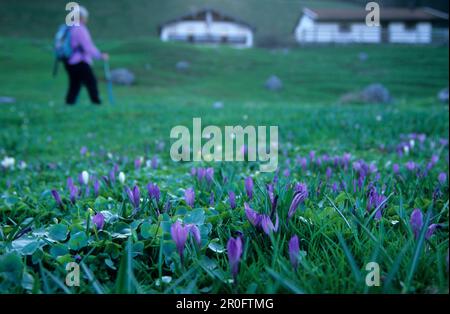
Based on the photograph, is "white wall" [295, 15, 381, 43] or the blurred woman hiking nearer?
the blurred woman hiking

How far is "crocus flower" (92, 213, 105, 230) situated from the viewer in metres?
1.64

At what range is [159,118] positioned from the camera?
10.7 metres

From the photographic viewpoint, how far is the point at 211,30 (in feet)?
229

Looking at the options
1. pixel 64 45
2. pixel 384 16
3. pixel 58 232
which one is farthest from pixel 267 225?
pixel 384 16

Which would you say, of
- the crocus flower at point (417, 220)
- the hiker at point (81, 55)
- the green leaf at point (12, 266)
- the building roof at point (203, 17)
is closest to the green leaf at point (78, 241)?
the green leaf at point (12, 266)

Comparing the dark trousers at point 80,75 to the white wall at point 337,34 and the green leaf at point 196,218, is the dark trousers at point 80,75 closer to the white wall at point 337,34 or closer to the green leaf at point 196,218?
the green leaf at point 196,218

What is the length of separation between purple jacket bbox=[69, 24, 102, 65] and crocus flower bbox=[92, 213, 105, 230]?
1102cm

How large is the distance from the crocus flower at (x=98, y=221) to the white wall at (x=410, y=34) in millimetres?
65688

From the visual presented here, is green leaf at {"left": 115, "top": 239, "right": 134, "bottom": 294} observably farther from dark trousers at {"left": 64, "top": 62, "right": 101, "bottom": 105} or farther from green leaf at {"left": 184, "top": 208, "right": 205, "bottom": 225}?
dark trousers at {"left": 64, "top": 62, "right": 101, "bottom": 105}

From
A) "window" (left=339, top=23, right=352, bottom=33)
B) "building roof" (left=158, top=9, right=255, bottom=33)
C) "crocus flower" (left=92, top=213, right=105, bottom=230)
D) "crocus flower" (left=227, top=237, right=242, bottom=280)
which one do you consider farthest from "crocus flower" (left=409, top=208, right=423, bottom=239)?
"building roof" (left=158, top=9, right=255, bottom=33)

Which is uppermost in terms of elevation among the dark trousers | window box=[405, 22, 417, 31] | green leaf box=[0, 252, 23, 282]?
window box=[405, 22, 417, 31]

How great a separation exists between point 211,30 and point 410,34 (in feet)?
101

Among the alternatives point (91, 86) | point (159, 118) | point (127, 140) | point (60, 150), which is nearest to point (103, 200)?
point (60, 150)
